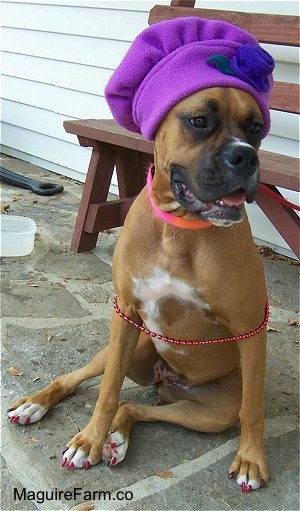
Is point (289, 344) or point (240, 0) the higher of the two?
point (240, 0)

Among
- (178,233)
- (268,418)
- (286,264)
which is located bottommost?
(286,264)

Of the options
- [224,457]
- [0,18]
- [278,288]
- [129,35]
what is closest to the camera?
[224,457]

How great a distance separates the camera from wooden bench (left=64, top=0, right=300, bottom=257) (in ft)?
11.1

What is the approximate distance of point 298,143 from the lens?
4363 millimetres

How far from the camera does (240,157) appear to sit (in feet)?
6.01

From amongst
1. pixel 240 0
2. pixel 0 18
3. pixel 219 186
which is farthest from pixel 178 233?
pixel 0 18

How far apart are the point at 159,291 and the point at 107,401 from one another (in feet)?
1.53

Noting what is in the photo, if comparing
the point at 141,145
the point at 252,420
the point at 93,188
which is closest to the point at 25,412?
the point at 252,420

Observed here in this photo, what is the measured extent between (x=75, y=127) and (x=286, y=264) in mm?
1773

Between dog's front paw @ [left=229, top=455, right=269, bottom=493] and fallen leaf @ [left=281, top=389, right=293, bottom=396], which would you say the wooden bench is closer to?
fallen leaf @ [left=281, top=389, right=293, bottom=396]

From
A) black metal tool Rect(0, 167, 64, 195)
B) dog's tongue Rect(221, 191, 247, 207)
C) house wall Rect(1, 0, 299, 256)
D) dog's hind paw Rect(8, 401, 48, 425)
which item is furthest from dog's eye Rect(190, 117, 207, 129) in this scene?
black metal tool Rect(0, 167, 64, 195)

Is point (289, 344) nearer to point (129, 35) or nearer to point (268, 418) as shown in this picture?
point (268, 418)

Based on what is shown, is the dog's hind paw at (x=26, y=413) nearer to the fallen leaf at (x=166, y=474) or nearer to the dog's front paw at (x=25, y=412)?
the dog's front paw at (x=25, y=412)

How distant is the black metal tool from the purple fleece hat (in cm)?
357
